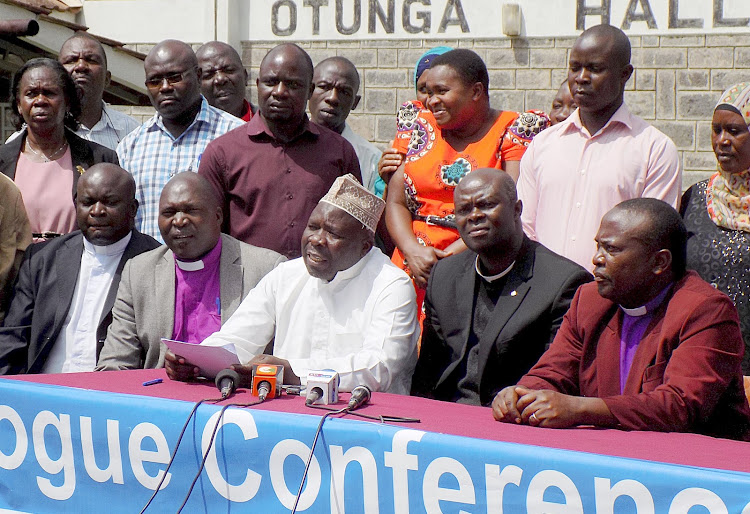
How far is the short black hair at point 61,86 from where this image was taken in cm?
607

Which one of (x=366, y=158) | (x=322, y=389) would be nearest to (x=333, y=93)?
(x=366, y=158)

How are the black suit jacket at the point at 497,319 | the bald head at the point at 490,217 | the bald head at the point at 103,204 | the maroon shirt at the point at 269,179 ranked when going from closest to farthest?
the black suit jacket at the point at 497,319
the bald head at the point at 490,217
the bald head at the point at 103,204
the maroon shirt at the point at 269,179

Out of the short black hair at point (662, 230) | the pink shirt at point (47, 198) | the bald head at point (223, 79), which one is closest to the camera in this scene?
the short black hair at point (662, 230)

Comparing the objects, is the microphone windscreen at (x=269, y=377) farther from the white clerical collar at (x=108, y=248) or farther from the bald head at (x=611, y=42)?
the bald head at (x=611, y=42)

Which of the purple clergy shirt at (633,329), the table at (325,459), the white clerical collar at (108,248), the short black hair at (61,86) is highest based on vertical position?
the short black hair at (61,86)

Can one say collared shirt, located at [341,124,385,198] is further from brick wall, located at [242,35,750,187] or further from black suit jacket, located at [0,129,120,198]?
brick wall, located at [242,35,750,187]

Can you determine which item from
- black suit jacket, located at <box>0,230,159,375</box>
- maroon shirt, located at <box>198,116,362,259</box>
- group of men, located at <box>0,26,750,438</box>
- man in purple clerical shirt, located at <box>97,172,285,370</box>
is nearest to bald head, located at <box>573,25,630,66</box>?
group of men, located at <box>0,26,750,438</box>

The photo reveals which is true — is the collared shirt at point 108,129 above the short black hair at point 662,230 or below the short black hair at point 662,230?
above

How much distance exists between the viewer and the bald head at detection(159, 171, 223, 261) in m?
5.12

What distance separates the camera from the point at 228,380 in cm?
387

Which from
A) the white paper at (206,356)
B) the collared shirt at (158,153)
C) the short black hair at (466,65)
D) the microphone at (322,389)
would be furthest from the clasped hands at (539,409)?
the collared shirt at (158,153)

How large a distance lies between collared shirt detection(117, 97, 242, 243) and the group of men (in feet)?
0.04

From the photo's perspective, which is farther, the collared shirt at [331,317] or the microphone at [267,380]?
the collared shirt at [331,317]

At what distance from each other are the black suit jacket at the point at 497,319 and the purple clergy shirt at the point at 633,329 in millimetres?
624
